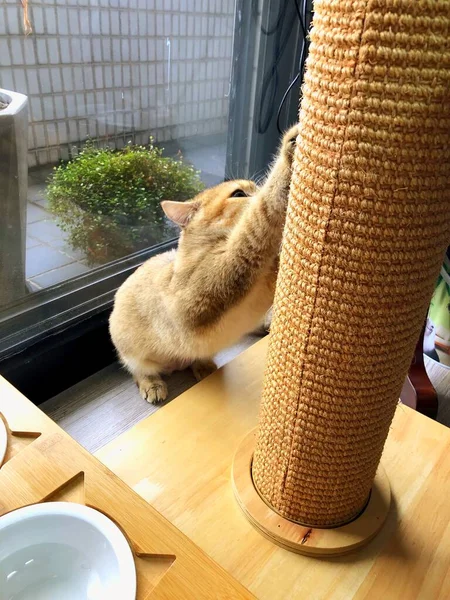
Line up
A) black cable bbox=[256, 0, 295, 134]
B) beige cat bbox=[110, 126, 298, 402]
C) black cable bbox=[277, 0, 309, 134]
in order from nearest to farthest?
beige cat bbox=[110, 126, 298, 402]
black cable bbox=[277, 0, 309, 134]
black cable bbox=[256, 0, 295, 134]

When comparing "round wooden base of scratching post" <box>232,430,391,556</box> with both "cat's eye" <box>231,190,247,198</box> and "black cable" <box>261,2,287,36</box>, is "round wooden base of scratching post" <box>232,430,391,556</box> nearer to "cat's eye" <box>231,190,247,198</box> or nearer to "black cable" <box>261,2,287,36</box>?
"cat's eye" <box>231,190,247,198</box>

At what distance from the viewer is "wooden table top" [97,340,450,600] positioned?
780mm

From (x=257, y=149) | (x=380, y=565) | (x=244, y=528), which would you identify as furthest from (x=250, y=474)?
(x=257, y=149)

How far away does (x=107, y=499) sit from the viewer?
65 cm

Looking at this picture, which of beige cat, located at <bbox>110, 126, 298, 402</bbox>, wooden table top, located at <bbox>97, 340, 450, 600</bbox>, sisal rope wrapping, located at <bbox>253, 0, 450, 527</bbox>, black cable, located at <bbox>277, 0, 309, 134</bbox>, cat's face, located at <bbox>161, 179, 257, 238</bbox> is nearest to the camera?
Answer: sisal rope wrapping, located at <bbox>253, 0, 450, 527</bbox>

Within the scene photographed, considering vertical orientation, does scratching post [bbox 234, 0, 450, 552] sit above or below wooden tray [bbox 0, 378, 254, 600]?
above

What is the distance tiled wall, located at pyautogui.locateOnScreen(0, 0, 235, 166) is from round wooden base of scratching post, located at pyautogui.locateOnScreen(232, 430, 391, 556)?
975 millimetres

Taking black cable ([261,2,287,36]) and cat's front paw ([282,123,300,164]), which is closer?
cat's front paw ([282,123,300,164])

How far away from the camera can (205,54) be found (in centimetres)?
162

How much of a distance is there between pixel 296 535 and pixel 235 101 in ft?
4.86

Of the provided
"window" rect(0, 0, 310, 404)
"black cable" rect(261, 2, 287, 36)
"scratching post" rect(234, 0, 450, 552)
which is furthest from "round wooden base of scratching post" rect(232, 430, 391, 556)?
"black cable" rect(261, 2, 287, 36)

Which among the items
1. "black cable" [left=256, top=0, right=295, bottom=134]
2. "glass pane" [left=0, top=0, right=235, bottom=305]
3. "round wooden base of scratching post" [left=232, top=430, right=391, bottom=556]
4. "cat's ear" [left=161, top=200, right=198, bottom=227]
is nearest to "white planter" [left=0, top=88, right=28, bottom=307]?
"glass pane" [left=0, top=0, right=235, bottom=305]

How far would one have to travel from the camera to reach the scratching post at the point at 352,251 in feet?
1.66

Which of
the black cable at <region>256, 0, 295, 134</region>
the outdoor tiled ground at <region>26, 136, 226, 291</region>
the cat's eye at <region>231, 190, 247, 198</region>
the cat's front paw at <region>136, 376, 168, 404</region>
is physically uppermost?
the black cable at <region>256, 0, 295, 134</region>
